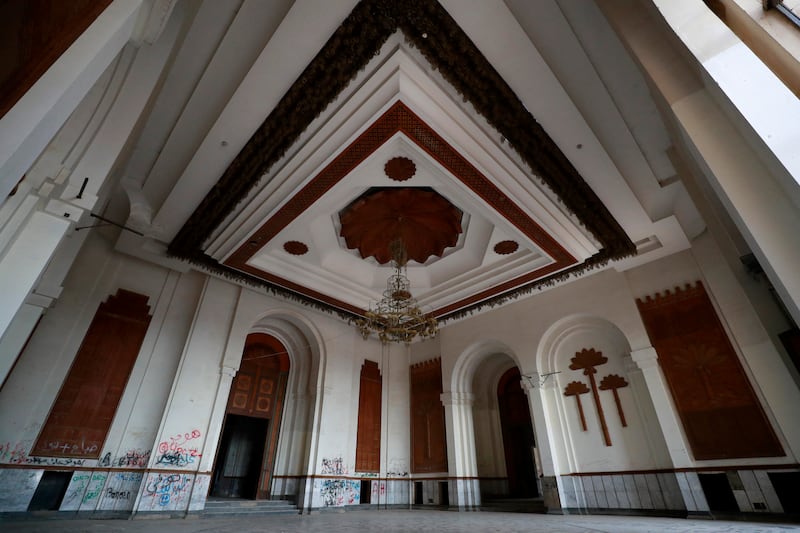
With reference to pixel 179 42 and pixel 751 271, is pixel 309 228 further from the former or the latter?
pixel 751 271

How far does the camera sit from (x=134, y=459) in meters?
5.77

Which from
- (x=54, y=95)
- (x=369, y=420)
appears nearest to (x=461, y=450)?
(x=369, y=420)

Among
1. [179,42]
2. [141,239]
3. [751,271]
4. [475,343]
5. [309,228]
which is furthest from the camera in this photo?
[475,343]

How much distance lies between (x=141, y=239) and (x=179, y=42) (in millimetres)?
3930

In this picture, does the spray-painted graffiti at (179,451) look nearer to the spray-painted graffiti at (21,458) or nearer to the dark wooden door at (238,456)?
the spray-painted graffiti at (21,458)

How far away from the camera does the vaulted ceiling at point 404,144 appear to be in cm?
373

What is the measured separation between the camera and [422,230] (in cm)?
715

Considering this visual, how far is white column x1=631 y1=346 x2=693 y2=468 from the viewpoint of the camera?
564 centimetres

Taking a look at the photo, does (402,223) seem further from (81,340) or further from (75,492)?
(75,492)

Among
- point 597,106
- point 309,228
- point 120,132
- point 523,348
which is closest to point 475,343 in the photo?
point 523,348

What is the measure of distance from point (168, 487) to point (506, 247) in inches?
288

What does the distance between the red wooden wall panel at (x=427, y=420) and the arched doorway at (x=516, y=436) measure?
164 cm

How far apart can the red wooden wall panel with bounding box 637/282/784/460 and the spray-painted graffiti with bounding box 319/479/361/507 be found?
6602 millimetres

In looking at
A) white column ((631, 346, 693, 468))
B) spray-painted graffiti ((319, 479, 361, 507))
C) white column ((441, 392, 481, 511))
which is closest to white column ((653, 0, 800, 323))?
white column ((631, 346, 693, 468))
